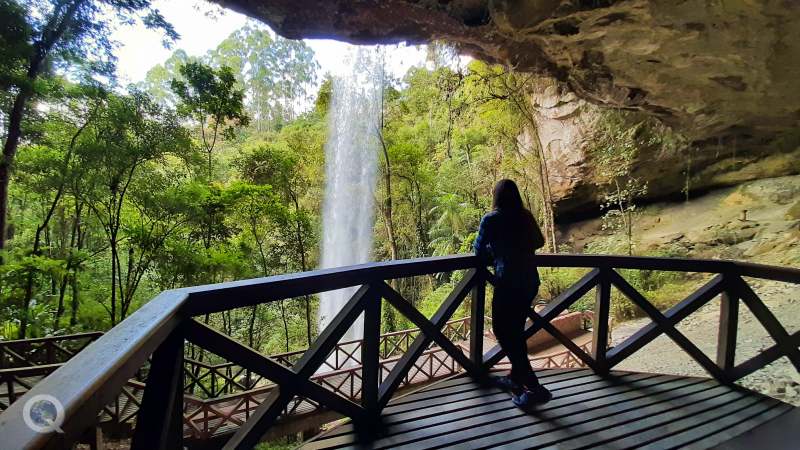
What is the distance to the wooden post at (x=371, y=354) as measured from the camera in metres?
1.88

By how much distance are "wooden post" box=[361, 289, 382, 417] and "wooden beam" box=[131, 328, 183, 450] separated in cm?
81

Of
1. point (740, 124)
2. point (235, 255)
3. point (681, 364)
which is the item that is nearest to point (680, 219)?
point (740, 124)

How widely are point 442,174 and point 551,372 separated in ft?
42.2

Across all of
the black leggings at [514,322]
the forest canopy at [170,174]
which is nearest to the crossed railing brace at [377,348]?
the black leggings at [514,322]

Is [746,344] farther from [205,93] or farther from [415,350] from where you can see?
[205,93]

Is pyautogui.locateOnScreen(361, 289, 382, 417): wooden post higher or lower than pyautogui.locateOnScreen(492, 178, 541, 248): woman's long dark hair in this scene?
lower

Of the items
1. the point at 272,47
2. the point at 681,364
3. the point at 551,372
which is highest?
the point at 272,47

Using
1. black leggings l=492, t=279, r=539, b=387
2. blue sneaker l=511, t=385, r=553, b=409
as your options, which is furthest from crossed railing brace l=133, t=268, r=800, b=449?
blue sneaker l=511, t=385, r=553, b=409

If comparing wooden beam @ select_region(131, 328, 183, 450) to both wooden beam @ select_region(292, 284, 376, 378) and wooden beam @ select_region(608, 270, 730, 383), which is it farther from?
wooden beam @ select_region(608, 270, 730, 383)

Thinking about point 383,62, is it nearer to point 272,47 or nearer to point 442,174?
point 442,174

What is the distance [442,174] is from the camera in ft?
49.8

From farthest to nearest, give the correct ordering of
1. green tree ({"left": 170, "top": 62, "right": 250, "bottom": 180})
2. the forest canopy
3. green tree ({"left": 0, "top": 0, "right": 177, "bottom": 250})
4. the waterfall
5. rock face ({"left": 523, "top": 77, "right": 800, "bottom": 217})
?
the waterfall
rock face ({"left": 523, "top": 77, "right": 800, "bottom": 217})
green tree ({"left": 170, "top": 62, "right": 250, "bottom": 180})
the forest canopy
green tree ({"left": 0, "top": 0, "right": 177, "bottom": 250})

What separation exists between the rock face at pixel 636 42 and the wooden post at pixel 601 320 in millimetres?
4080

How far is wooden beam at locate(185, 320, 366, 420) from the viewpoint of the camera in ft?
4.58
